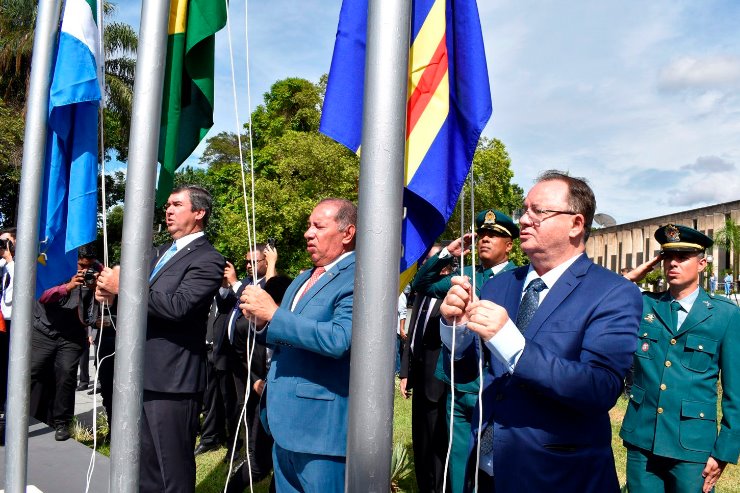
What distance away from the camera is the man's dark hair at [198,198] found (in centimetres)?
394

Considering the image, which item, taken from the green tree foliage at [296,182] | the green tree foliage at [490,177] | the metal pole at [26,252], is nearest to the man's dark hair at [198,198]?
the metal pole at [26,252]

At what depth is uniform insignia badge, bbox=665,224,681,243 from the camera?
378 centimetres

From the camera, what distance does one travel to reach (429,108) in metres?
2.07

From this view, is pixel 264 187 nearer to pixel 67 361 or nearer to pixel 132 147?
pixel 67 361

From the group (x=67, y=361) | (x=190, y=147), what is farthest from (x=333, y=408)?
(x=67, y=361)

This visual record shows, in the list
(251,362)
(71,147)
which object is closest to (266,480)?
(251,362)

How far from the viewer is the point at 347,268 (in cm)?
308

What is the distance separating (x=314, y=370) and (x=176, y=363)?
1.12 meters

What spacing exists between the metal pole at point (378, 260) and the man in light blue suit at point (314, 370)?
1.06 metres

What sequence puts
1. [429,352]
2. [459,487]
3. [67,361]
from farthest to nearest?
[67,361] → [429,352] → [459,487]

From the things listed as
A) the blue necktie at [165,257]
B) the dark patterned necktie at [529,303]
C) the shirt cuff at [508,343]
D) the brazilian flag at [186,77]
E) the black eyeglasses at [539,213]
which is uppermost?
the brazilian flag at [186,77]

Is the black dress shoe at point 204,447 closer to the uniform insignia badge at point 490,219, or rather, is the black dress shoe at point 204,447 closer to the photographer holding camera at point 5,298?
the photographer holding camera at point 5,298

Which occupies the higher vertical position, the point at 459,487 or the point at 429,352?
the point at 429,352

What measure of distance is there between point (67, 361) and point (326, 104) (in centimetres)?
530
